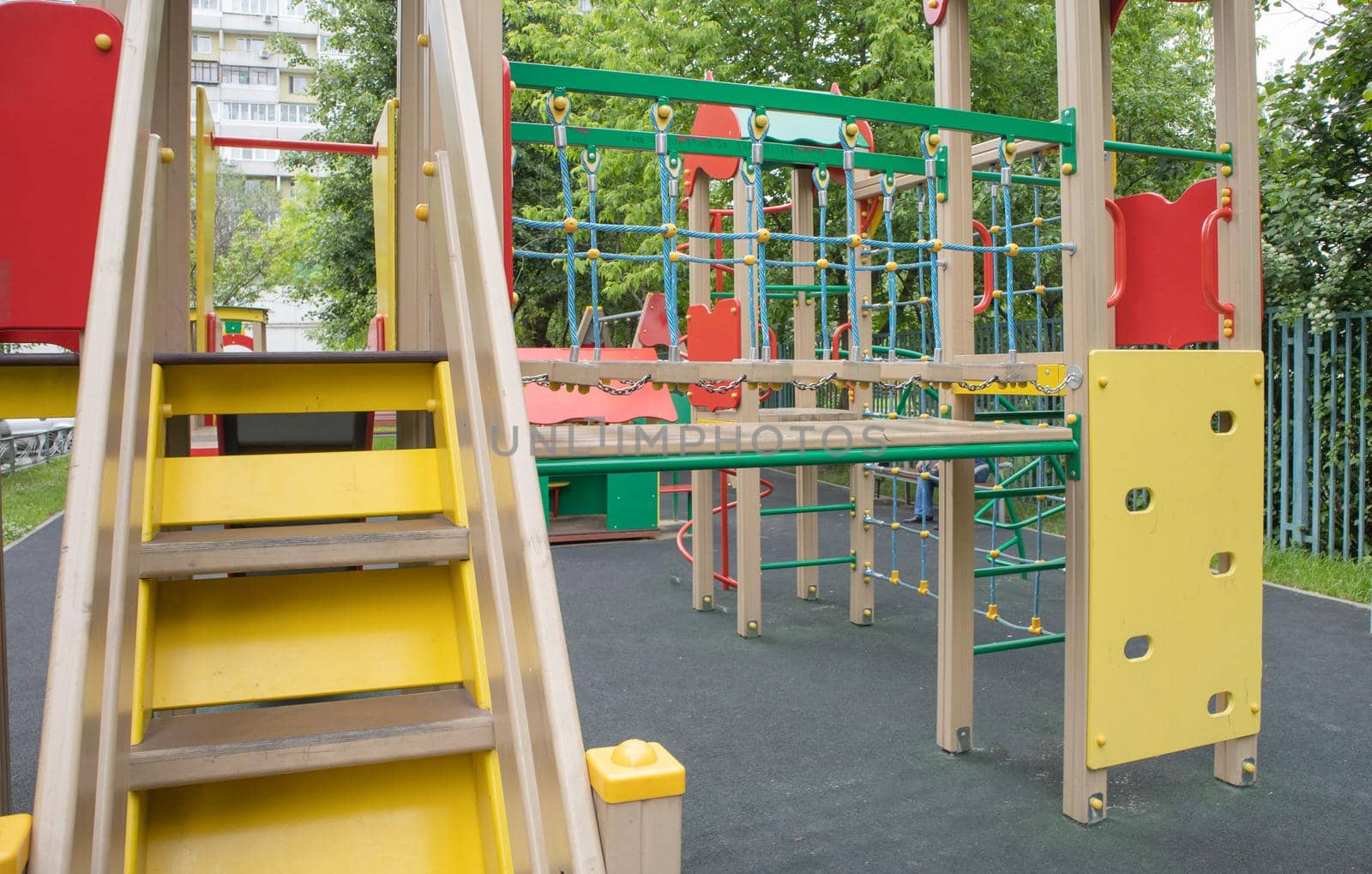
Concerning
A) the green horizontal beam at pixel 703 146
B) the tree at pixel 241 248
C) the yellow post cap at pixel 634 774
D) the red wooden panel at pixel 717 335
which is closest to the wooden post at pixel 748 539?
the red wooden panel at pixel 717 335

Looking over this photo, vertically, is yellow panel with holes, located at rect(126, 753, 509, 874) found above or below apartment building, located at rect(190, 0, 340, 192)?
below

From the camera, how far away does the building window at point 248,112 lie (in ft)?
204

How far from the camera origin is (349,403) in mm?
2656

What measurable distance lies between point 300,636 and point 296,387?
0.78 metres

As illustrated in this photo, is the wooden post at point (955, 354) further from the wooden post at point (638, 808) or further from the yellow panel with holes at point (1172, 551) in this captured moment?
the wooden post at point (638, 808)

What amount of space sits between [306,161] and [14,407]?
1066 inches

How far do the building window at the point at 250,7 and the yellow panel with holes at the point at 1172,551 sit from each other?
73998 millimetres

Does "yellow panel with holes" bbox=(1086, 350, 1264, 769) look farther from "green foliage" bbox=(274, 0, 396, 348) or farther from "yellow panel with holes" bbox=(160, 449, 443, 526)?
"green foliage" bbox=(274, 0, 396, 348)

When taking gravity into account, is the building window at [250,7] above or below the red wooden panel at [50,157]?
above

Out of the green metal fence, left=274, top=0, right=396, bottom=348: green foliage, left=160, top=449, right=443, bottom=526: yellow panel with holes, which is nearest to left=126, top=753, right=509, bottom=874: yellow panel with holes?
left=160, top=449, right=443, bottom=526: yellow panel with holes

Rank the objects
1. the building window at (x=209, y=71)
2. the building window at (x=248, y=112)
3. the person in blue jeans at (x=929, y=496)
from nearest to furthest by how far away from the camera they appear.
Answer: the person in blue jeans at (x=929, y=496), the building window at (x=209, y=71), the building window at (x=248, y=112)

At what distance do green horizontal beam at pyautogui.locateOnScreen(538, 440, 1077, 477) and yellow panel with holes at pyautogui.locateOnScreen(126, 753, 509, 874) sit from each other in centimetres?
88

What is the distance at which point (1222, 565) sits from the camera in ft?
14.2

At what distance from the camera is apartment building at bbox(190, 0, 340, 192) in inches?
2443
